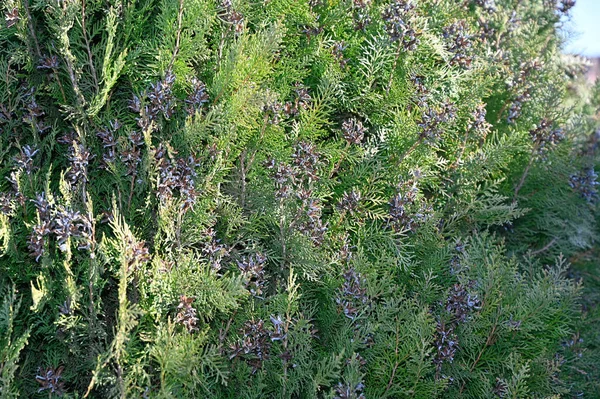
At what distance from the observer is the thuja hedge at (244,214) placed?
232 centimetres

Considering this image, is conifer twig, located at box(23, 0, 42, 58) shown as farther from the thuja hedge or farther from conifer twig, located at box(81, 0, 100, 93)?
conifer twig, located at box(81, 0, 100, 93)

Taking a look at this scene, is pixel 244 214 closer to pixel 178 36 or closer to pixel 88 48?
pixel 178 36

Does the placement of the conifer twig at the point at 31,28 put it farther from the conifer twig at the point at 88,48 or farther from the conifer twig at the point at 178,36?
the conifer twig at the point at 178,36

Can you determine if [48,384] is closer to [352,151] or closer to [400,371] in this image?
[400,371]

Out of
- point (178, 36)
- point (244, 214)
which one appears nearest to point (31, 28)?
point (178, 36)

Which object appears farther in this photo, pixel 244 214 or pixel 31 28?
pixel 244 214

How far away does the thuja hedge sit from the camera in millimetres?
2322

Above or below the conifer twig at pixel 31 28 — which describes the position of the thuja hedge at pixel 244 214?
below

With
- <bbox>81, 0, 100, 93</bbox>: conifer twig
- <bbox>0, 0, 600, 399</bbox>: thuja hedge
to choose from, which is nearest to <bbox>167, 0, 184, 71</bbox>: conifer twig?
<bbox>0, 0, 600, 399</bbox>: thuja hedge

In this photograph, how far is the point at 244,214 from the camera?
2674mm

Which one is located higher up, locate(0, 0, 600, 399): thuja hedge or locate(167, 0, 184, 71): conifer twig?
locate(167, 0, 184, 71): conifer twig

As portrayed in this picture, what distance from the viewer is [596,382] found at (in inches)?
129

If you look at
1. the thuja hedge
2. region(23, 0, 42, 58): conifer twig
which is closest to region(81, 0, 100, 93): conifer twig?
the thuja hedge

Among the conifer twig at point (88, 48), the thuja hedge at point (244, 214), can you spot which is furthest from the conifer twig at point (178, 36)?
the conifer twig at point (88, 48)
